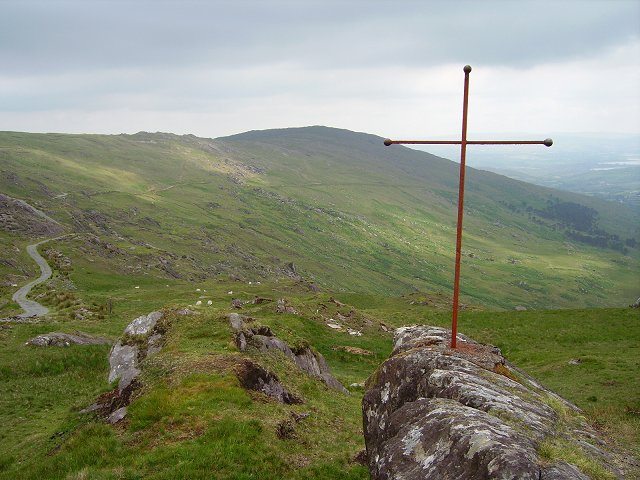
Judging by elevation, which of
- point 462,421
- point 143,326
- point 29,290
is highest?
point 462,421

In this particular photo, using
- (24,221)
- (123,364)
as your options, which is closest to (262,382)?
(123,364)

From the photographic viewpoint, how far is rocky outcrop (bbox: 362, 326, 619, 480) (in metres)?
11.0

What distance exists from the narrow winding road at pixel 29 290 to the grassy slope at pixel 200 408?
12.0m

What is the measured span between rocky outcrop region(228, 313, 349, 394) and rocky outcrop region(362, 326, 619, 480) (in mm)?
12134

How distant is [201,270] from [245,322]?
110 metres

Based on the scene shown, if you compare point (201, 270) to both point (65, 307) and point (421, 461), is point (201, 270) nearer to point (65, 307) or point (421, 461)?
point (65, 307)

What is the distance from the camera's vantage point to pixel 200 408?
20.3m

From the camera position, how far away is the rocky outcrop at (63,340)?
35125 mm

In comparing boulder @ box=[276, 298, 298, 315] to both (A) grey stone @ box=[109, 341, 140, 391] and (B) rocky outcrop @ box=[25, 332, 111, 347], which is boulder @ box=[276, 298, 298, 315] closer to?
(B) rocky outcrop @ box=[25, 332, 111, 347]

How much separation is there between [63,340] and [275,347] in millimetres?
18108

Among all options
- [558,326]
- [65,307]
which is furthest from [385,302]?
[65,307]

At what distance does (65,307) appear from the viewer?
59000 mm

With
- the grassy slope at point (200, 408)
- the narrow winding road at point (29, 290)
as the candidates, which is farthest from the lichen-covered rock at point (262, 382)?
the narrow winding road at point (29, 290)

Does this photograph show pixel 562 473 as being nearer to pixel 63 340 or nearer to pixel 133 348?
pixel 133 348
